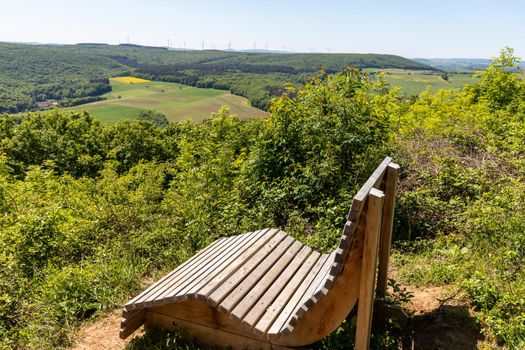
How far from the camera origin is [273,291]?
11.2 ft

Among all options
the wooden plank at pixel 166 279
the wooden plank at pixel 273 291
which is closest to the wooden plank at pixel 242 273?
the wooden plank at pixel 273 291

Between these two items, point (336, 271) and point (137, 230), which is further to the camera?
point (137, 230)

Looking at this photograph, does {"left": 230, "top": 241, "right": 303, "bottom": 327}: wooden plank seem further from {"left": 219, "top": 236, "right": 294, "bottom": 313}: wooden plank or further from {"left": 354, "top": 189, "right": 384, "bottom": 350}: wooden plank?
{"left": 354, "top": 189, "right": 384, "bottom": 350}: wooden plank

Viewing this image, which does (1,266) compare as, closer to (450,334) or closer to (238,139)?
(450,334)

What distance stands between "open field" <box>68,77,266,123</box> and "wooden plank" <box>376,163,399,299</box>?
5645cm

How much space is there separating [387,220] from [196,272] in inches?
82.9

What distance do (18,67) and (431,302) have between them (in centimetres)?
15534

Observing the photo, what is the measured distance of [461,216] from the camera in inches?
214

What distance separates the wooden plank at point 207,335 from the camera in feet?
10.6

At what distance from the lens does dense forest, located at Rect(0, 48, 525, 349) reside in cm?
416

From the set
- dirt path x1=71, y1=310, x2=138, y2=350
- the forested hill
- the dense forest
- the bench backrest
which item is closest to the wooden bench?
the bench backrest

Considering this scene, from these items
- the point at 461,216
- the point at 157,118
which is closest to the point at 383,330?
the point at 461,216

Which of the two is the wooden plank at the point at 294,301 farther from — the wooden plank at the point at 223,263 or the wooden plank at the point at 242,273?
the wooden plank at the point at 223,263

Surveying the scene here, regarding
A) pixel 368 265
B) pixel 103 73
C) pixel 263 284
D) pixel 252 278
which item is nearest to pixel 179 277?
pixel 252 278
